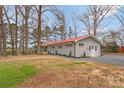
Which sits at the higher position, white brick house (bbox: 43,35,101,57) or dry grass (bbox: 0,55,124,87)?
white brick house (bbox: 43,35,101,57)

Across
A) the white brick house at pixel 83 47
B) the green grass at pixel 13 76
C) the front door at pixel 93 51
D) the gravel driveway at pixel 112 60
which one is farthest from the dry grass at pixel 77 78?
the front door at pixel 93 51

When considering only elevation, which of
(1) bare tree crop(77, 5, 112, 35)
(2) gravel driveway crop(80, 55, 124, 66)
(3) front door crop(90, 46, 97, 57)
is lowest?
(2) gravel driveway crop(80, 55, 124, 66)

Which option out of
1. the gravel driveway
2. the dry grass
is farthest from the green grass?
the gravel driveway

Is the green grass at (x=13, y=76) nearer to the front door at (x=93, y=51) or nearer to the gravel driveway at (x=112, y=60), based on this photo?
the gravel driveway at (x=112, y=60)

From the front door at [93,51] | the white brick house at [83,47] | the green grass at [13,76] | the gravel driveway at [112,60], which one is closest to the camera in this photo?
the green grass at [13,76]

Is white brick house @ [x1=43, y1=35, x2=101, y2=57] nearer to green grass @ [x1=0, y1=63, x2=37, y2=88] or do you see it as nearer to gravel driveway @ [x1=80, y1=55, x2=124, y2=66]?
gravel driveway @ [x1=80, y1=55, x2=124, y2=66]

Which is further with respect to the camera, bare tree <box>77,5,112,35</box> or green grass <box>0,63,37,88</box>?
bare tree <box>77,5,112,35</box>

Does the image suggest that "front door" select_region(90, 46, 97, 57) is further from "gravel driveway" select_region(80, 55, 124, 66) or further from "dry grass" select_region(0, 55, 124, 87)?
"dry grass" select_region(0, 55, 124, 87)

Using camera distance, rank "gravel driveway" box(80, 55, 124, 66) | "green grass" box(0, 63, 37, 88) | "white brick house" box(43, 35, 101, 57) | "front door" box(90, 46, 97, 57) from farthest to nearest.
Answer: "front door" box(90, 46, 97, 57) < "white brick house" box(43, 35, 101, 57) < "gravel driveway" box(80, 55, 124, 66) < "green grass" box(0, 63, 37, 88)

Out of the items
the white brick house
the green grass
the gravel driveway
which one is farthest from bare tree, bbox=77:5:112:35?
the green grass

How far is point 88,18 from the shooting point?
2206cm

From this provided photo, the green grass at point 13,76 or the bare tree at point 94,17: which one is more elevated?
the bare tree at point 94,17

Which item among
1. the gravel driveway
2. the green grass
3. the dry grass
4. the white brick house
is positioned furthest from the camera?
the white brick house
